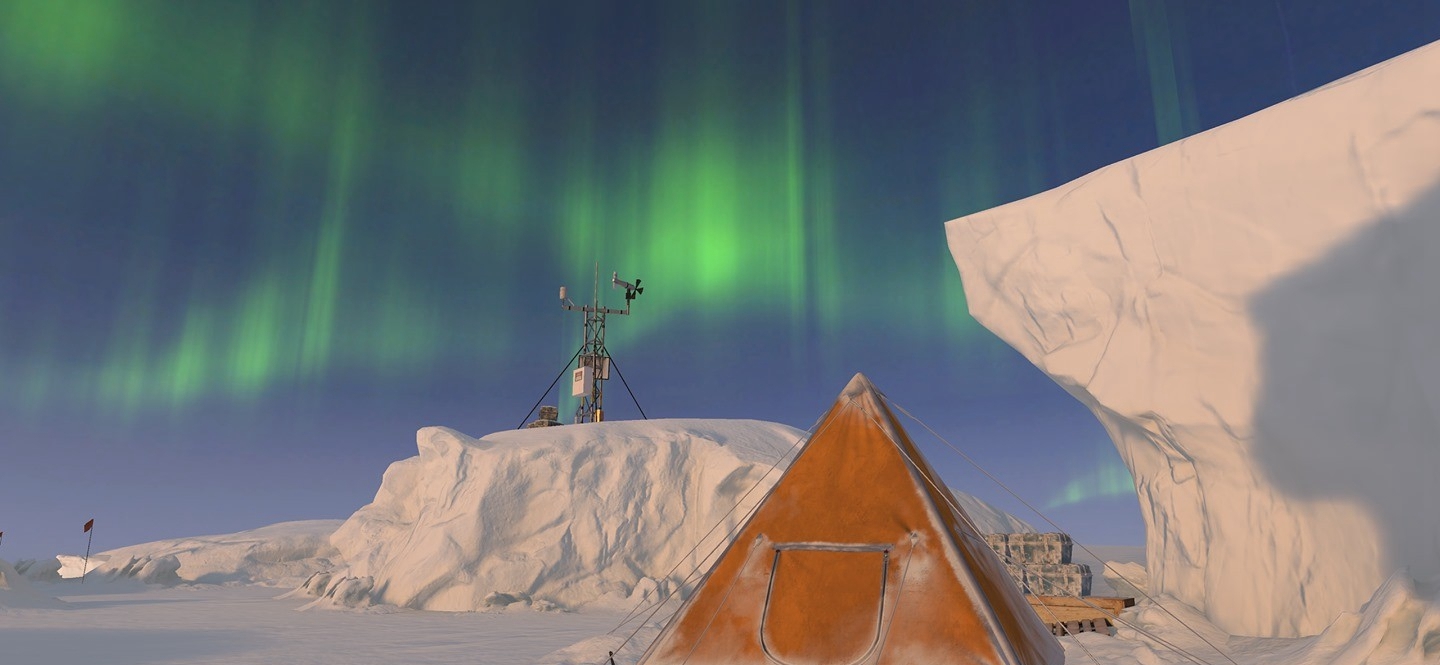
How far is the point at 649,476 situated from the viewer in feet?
81.5

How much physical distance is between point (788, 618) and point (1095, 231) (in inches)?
414

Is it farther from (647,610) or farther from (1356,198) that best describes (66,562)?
(1356,198)

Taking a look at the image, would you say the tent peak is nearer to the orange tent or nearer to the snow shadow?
the orange tent

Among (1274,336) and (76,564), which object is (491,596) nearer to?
(1274,336)

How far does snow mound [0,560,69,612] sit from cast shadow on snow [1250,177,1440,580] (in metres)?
30.6

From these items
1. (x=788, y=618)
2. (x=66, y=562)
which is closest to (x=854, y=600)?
(x=788, y=618)

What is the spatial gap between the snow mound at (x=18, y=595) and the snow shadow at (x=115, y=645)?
703 cm

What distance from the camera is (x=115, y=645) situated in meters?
13.7

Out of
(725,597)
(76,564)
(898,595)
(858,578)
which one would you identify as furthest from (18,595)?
(76,564)

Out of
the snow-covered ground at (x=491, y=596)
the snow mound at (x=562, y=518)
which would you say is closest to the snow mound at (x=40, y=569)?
the snow-covered ground at (x=491, y=596)

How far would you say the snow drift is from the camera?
965 centimetres

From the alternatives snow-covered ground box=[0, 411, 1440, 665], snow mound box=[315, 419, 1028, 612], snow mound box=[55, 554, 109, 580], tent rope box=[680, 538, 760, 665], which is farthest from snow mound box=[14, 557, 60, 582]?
tent rope box=[680, 538, 760, 665]

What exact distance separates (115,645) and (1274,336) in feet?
64.5

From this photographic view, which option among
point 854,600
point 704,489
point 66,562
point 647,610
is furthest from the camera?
point 66,562
